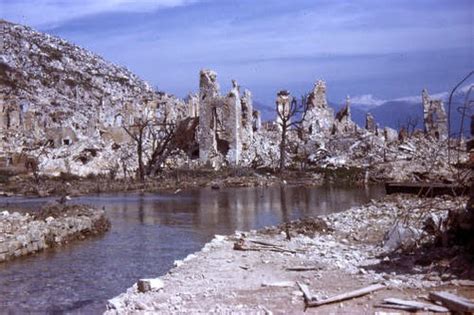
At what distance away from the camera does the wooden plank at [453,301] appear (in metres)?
7.00

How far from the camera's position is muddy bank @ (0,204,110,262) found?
45.6 ft

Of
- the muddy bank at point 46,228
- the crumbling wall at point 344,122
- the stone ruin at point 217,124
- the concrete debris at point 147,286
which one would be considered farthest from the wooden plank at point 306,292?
the crumbling wall at point 344,122

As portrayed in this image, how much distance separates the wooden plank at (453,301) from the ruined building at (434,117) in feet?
156

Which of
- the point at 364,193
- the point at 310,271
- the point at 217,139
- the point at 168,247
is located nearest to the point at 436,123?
the point at 217,139

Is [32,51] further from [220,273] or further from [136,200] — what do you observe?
[220,273]

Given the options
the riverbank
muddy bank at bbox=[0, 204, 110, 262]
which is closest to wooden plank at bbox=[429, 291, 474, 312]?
the riverbank

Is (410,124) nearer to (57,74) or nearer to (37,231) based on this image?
(37,231)

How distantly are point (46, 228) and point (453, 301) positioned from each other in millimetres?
10725

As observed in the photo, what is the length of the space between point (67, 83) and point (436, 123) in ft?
183

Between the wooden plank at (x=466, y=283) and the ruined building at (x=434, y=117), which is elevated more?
the ruined building at (x=434, y=117)

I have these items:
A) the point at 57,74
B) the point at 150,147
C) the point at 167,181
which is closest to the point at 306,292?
the point at 167,181

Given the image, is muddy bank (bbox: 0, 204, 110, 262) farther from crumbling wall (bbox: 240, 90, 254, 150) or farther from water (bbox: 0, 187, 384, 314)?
crumbling wall (bbox: 240, 90, 254, 150)

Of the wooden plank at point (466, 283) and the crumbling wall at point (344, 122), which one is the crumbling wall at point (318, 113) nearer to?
the crumbling wall at point (344, 122)

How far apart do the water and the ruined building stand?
24936 mm
